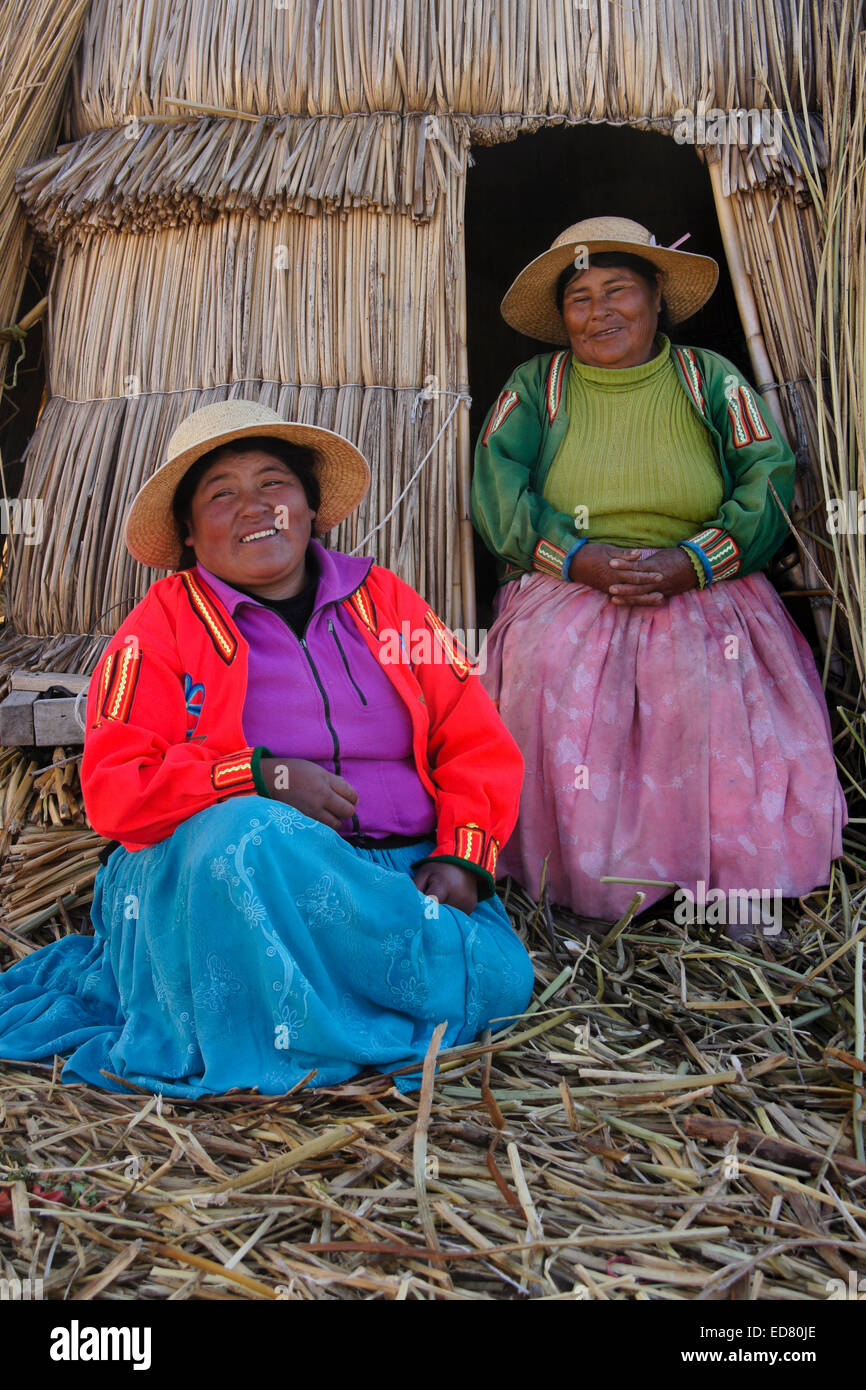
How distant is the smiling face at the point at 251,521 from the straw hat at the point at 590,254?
3.52ft

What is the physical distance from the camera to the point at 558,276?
9.97 ft

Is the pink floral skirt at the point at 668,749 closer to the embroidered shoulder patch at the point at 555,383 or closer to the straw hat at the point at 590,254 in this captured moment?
the embroidered shoulder patch at the point at 555,383

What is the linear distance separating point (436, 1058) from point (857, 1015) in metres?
0.76

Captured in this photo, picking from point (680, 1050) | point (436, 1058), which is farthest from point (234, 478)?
point (680, 1050)

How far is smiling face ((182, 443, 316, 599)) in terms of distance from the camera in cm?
224

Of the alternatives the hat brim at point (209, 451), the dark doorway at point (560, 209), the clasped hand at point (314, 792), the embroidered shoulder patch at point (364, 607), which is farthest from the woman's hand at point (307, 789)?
the dark doorway at point (560, 209)

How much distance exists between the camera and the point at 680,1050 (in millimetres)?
2145

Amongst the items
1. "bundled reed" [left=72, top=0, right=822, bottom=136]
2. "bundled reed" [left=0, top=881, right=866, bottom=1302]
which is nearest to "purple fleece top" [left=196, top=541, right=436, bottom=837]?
"bundled reed" [left=0, top=881, right=866, bottom=1302]

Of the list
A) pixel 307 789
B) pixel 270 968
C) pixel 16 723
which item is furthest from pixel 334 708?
pixel 16 723

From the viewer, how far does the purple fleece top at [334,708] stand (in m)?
2.20

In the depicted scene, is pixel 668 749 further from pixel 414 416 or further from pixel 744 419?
pixel 414 416

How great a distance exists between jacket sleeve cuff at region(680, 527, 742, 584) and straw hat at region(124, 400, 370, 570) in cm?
85
